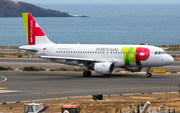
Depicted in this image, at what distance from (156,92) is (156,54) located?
47.6 feet

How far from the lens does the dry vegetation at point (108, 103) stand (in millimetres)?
26547

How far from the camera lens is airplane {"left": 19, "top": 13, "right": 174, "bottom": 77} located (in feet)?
163

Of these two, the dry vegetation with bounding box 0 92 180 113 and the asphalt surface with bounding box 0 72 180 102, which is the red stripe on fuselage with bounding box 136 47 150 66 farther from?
the dry vegetation with bounding box 0 92 180 113

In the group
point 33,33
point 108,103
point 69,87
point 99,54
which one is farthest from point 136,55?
point 108,103

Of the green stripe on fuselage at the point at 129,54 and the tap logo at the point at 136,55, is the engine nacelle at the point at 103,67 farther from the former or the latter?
the tap logo at the point at 136,55

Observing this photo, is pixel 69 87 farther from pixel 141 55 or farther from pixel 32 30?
pixel 32 30

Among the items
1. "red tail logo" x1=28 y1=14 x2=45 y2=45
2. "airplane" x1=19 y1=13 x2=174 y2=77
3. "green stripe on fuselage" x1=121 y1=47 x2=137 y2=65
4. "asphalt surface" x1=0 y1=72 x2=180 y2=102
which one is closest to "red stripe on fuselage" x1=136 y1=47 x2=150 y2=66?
"airplane" x1=19 y1=13 x2=174 y2=77

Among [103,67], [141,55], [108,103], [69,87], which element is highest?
[141,55]

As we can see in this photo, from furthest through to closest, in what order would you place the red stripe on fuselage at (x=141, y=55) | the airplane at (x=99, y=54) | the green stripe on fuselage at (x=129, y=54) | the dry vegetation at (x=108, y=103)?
the green stripe on fuselage at (x=129, y=54) → the airplane at (x=99, y=54) → the red stripe on fuselage at (x=141, y=55) → the dry vegetation at (x=108, y=103)

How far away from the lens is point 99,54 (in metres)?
52.8

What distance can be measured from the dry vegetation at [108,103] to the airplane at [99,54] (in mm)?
15898

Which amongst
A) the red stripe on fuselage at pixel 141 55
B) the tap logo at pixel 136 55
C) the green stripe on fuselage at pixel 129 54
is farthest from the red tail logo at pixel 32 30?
the red stripe on fuselage at pixel 141 55

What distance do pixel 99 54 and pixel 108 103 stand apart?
2423 centimetres

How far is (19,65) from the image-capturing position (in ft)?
232
